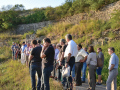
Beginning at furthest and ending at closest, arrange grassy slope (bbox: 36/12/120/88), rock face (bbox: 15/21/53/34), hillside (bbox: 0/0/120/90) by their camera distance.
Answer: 1. rock face (bbox: 15/21/53/34)
2. grassy slope (bbox: 36/12/120/88)
3. hillside (bbox: 0/0/120/90)

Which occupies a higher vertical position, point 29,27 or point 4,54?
point 29,27

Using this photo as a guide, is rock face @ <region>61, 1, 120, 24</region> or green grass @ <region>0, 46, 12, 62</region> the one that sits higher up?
rock face @ <region>61, 1, 120, 24</region>

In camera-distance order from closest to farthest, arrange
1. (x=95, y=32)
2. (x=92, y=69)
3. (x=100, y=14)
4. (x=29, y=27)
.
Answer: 1. (x=92, y=69)
2. (x=95, y=32)
3. (x=100, y=14)
4. (x=29, y=27)

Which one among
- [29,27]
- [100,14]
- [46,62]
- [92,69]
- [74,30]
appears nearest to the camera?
[46,62]

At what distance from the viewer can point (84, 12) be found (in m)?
17.5

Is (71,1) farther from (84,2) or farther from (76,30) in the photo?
(76,30)

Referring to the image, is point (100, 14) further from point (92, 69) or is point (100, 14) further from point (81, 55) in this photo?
point (92, 69)

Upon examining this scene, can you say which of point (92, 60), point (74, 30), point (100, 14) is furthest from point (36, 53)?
point (100, 14)

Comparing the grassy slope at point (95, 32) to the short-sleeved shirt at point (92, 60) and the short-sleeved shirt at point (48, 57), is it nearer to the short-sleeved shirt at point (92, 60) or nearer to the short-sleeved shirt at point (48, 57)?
the short-sleeved shirt at point (92, 60)

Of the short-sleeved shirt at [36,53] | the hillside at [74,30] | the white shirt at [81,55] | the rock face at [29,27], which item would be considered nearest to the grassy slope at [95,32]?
the hillside at [74,30]

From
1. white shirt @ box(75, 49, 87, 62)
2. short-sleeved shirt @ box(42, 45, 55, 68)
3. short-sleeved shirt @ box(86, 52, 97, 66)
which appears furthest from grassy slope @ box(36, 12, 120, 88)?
short-sleeved shirt @ box(42, 45, 55, 68)

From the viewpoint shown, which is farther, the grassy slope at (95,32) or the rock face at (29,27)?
the rock face at (29,27)

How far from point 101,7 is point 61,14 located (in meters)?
6.85

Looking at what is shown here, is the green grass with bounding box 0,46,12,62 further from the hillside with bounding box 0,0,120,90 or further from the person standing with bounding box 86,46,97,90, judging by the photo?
the person standing with bounding box 86,46,97,90
